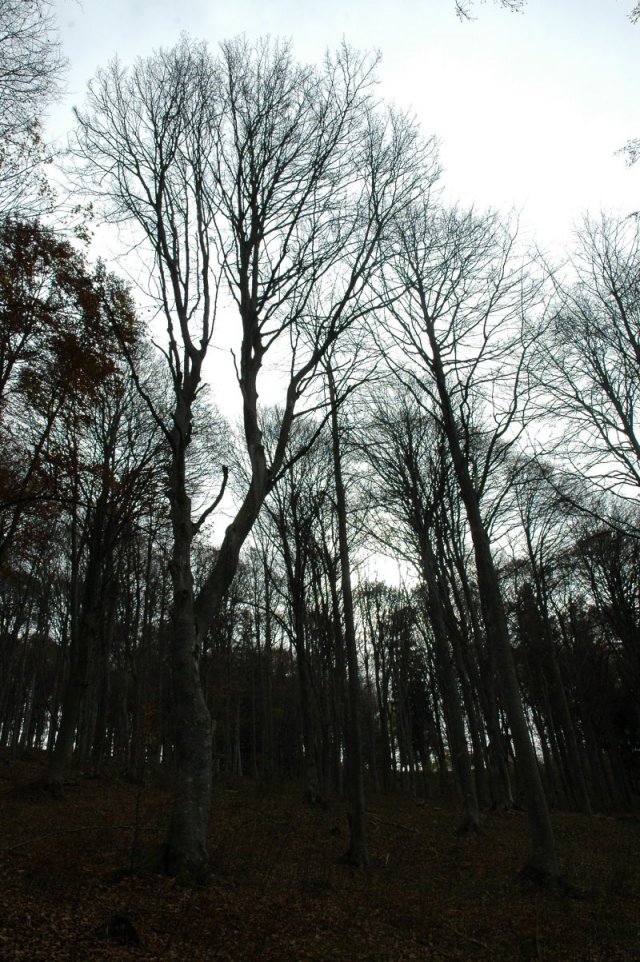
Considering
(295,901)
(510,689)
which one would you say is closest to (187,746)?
(295,901)

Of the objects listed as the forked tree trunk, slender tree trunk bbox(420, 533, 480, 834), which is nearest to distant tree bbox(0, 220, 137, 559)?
the forked tree trunk

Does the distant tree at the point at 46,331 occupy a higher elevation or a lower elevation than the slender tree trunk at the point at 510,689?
higher

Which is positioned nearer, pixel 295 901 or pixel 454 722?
pixel 295 901

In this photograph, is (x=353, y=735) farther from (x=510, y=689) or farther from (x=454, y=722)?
(x=454, y=722)

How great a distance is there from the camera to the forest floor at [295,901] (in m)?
4.70

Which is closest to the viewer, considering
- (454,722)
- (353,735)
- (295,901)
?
(295,901)

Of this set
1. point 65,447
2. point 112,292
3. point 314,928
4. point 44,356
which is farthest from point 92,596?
point 314,928

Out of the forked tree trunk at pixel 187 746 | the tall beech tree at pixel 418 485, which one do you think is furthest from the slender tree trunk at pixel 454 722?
the forked tree trunk at pixel 187 746

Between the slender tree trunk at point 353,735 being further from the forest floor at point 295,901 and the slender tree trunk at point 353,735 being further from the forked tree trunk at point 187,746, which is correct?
the forked tree trunk at point 187,746

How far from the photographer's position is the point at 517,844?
37.2ft

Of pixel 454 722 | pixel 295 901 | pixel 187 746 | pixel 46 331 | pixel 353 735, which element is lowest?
pixel 295 901

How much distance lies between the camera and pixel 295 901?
6375 millimetres

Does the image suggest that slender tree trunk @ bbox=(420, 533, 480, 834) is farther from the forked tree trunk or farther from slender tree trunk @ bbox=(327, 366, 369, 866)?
the forked tree trunk

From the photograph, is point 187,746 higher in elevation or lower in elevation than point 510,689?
lower
